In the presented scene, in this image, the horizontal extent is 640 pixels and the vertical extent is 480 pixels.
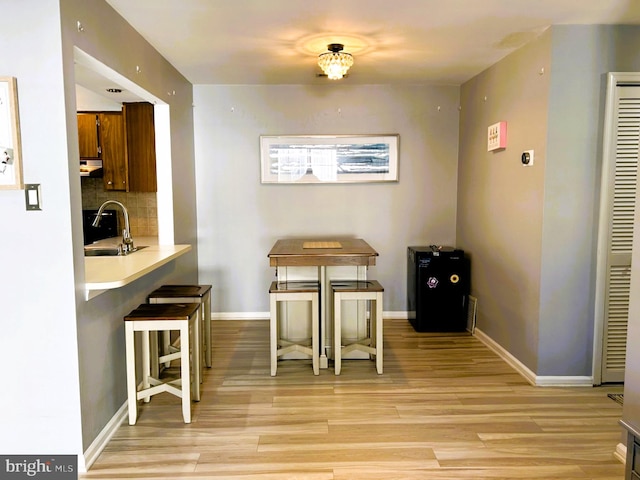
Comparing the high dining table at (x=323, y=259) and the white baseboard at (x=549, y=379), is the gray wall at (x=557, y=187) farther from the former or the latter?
the high dining table at (x=323, y=259)

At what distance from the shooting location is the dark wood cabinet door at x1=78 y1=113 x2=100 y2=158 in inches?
158

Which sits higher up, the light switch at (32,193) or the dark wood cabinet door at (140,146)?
the dark wood cabinet door at (140,146)

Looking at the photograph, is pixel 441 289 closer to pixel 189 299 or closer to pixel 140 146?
pixel 189 299

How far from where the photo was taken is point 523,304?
10.7 ft

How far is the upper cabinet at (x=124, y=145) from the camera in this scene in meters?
3.99

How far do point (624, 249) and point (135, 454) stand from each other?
10.9 feet

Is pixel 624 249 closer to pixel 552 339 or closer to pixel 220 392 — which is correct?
pixel 552 339

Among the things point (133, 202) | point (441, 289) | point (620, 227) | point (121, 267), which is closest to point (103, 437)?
point (121, 267)

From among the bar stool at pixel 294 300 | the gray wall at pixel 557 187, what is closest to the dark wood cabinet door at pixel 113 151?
the bar stool at pixel 294 300

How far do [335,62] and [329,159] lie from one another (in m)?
1.51

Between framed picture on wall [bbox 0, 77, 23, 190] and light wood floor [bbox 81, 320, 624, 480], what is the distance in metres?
1.46

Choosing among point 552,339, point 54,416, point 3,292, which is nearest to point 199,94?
point 3,292

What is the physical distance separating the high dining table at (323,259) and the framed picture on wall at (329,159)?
98 centimetres

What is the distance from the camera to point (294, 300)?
3.27m
